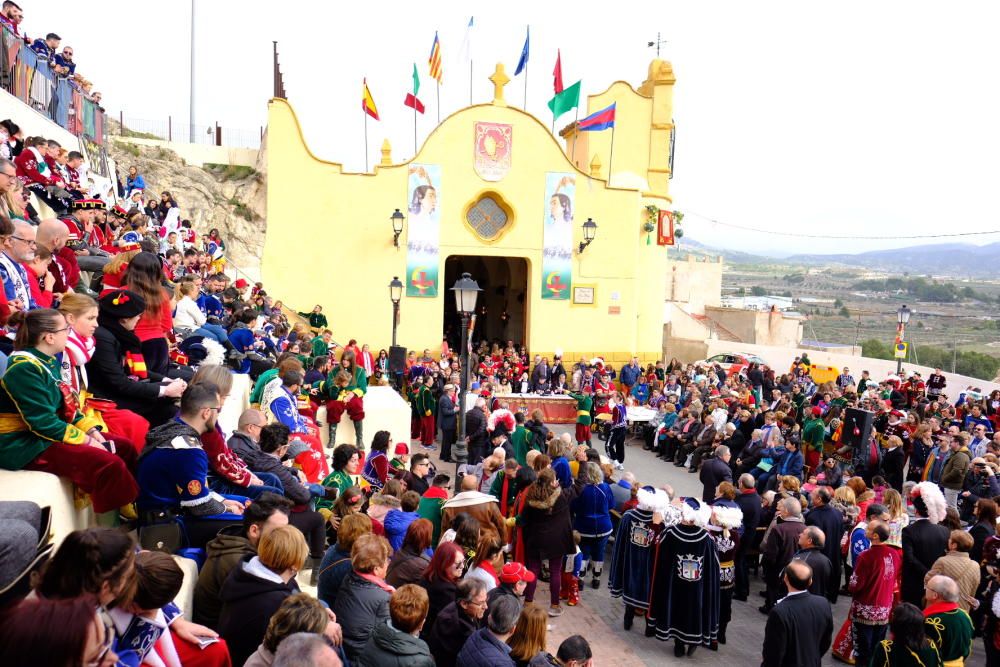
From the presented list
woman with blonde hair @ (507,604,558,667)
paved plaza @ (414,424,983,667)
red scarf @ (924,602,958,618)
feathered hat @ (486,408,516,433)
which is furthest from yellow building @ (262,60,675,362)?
woman with blonde hair @ (507,604,558,667)

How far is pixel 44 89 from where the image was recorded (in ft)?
41.4

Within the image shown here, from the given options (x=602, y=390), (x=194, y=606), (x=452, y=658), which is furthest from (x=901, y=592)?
(x=602, y=390)

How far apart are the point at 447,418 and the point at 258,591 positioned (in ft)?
34.6

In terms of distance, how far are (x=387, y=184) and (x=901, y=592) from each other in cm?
1771

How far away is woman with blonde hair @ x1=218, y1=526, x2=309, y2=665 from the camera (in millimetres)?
3328

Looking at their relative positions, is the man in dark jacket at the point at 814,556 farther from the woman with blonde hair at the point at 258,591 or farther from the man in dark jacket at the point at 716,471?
the woman with blonde hair at the point at 258,591

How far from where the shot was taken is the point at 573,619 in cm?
739

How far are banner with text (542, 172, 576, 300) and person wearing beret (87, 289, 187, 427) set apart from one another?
1831cm

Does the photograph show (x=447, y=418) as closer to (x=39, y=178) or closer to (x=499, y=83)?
(x=39, y=178)

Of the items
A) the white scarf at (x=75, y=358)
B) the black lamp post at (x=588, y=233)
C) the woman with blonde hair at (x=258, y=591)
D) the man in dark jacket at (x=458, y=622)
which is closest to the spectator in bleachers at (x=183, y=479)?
the white scarf at (x=75, y=358)

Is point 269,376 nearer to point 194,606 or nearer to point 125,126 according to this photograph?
point 194,606

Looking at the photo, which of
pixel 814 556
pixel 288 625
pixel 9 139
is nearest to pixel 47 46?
pixel 9 139

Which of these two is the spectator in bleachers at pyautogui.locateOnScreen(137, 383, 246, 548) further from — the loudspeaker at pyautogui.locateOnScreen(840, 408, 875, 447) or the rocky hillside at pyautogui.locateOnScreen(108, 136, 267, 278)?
the rocky hillside at pyautogui.locateOnScreen(108, 136, 267, 278)

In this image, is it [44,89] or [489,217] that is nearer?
[44,89]
